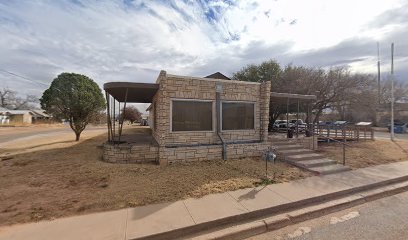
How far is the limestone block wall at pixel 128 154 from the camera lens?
784cm

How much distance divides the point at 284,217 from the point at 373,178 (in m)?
4.58

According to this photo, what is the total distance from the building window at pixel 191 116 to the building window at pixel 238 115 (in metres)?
0.71

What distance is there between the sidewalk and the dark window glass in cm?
381

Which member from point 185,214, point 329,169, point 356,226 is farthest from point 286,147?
point 185,214

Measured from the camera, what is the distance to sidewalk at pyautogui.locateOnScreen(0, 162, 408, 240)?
11.9 ft

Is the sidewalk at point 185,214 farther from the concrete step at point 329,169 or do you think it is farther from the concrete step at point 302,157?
the concrete step at point 302,157

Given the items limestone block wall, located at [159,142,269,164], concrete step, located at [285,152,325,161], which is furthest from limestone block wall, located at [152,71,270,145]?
concrete step, located at [285,152,325,161]

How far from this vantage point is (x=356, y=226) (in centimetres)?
420

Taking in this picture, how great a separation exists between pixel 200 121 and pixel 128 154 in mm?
2969

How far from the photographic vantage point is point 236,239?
3826mm

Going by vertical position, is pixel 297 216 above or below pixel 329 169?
below

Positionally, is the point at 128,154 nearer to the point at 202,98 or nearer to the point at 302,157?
the point at 202,98

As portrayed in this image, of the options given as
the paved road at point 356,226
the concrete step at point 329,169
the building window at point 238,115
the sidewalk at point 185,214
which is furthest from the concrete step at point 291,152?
the paved road at point 356,226

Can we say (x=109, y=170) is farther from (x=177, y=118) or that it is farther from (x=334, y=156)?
(x=334, y=156)
